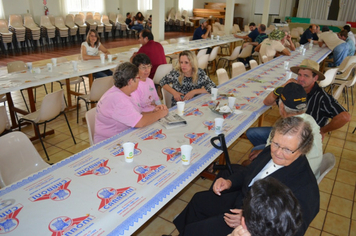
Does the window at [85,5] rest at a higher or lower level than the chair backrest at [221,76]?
higher

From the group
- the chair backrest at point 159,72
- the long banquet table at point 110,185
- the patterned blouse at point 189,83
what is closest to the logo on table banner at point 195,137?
the long banquet table at point 110,185

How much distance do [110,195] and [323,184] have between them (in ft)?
7.72

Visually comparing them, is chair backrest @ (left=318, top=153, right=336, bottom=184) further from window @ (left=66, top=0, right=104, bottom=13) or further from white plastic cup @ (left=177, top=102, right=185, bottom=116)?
window @ (left=66, top=0, right=104, bottom=13)

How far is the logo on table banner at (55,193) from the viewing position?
1387mm

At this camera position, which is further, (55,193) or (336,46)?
(336,46)

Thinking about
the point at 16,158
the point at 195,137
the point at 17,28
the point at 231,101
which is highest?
the point at 17,28

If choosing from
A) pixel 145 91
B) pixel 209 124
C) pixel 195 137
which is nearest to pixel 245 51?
pixel 145 91

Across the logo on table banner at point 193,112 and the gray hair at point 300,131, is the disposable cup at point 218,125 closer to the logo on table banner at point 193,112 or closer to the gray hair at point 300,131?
the logo on table banner at point 193,112

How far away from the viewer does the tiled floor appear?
2266mm

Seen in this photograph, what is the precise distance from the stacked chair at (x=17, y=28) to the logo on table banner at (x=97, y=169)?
8835 mm

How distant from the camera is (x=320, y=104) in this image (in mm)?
2514

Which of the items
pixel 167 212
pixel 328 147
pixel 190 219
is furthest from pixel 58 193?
pixel 328 147

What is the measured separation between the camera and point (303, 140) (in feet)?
4.85

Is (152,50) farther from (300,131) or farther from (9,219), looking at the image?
(9,219)
